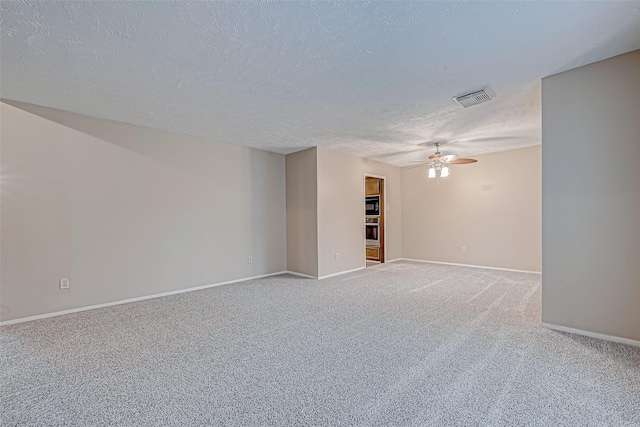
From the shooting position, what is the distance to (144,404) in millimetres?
1761

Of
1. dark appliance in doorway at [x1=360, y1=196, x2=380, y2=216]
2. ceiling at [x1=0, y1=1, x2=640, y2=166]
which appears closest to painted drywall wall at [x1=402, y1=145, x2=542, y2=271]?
dark appliance in doorway at [x1=360, y1=196, x2=380, y2=216]

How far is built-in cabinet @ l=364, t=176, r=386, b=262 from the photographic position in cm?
686

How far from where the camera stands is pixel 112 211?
379 centimetres

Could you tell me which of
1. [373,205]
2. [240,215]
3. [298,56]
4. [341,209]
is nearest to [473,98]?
[298,56]

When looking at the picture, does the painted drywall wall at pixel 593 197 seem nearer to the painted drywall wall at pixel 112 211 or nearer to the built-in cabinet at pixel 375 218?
the built-in cabinet at pixel 375 218

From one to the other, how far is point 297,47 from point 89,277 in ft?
12.2

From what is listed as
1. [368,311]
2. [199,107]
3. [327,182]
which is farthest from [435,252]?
[199,107]

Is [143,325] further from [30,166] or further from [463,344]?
[463,344]

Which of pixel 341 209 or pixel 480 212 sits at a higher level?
pixel 341 209

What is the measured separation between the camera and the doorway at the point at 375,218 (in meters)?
6.84

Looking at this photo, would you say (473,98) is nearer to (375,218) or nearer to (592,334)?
(592,334)

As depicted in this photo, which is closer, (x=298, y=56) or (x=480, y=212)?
(x=298, y=56)

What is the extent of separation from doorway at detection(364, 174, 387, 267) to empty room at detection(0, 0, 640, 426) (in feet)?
6.34

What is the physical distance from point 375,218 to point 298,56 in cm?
533
